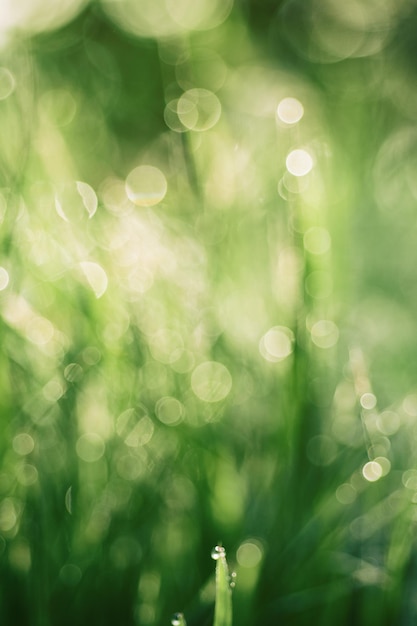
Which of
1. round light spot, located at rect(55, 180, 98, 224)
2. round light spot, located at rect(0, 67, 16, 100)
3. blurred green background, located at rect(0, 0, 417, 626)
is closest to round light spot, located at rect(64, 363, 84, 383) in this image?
blurred green background, located at rect(0, 0, 417, 626)

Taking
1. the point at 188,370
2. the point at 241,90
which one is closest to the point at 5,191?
the point at 188,370

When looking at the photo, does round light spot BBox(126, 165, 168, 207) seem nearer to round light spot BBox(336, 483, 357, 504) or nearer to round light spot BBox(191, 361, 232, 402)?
round light spot BBox(191, 361, 232, 402)

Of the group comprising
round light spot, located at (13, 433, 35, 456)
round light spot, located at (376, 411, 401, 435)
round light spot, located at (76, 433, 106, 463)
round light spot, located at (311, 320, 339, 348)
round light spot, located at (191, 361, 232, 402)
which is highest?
round light spot, located at (311, 320, 339, 348)

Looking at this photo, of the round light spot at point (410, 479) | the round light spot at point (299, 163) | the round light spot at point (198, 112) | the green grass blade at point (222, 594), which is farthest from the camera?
the round light spot at point (198, 112)

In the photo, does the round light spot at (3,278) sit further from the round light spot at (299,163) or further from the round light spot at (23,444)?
the round light spot at (299,163)

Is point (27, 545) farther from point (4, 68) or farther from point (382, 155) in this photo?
point (382, 155)

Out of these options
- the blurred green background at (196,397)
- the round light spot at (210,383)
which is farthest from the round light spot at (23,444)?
the round light spot at (210,383)

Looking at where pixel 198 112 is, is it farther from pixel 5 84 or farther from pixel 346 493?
pixel 346 493
